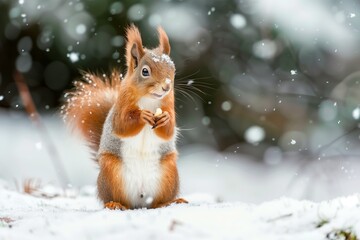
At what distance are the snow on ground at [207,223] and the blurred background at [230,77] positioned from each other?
232 centimetres

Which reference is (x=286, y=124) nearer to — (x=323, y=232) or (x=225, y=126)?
(x=225, y=126)

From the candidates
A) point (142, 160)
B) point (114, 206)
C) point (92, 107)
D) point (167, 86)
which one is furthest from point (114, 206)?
point (92, 107)

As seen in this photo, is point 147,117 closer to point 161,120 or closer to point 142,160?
point 161,120

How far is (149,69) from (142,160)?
0.40 meters

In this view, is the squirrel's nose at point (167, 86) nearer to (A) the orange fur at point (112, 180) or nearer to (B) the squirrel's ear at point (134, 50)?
(B) the squirrel's ear at point (134, 50)

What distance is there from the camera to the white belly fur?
2.94 meters

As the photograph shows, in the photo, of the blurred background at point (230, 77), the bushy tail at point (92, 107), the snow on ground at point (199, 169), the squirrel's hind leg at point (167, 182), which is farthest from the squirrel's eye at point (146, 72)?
the snow on ground at point (199, 169)

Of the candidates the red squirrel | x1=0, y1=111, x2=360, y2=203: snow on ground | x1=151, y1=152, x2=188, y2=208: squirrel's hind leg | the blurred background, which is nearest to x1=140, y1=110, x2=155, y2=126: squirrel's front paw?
the red squirrel

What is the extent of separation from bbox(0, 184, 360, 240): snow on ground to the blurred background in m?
2.32

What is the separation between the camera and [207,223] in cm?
240

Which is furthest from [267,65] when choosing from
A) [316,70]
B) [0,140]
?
[0,140]

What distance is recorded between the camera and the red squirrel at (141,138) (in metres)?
2.89

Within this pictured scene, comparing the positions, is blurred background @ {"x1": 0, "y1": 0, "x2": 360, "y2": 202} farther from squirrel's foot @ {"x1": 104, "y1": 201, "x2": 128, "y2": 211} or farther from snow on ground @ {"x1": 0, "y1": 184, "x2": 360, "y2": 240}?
snow on ground @ {"x1": 0, "y1": 184, "x2": 360, "y2": 240}

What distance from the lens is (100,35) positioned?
5.37 metres
